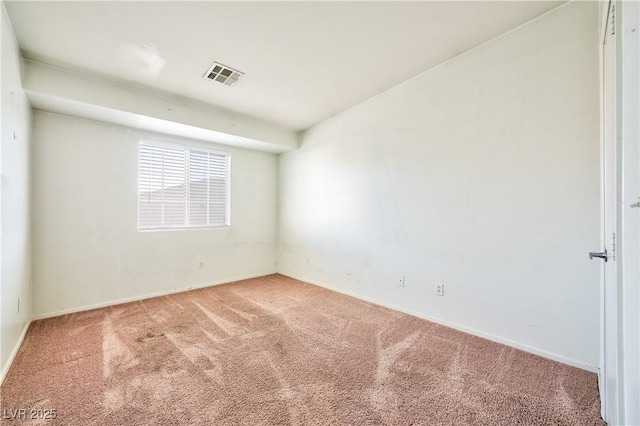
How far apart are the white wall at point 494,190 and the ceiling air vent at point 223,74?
5.24 feet

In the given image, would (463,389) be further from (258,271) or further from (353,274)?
(258,271)

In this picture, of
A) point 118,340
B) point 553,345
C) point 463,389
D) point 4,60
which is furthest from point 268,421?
point 4,60

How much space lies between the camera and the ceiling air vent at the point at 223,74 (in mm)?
2669

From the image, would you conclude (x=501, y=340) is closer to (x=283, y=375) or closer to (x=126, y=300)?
(x=283, y=375)

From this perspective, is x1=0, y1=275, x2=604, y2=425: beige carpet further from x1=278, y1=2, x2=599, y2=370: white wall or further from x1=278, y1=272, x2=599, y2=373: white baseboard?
x1=278, y1=2, x2=599, y2=370: white wall

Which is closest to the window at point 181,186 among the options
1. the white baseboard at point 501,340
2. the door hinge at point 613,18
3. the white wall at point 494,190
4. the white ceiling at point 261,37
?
the white ceiling at point 261,37

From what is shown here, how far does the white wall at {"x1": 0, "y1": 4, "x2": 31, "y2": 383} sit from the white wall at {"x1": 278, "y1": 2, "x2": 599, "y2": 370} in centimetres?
322

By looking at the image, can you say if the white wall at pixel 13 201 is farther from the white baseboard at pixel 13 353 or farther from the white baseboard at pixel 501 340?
the white baseboard at pixel 501 340

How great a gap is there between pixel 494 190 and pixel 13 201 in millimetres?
4035

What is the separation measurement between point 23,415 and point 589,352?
143 inches

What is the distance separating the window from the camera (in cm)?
362

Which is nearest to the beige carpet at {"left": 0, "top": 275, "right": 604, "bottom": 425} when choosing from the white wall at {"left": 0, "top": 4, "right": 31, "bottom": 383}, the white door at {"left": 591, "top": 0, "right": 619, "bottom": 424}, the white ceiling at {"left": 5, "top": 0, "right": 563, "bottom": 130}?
the white wall at {"left": 0, "top": 4, "right": 31, "bottom": 383}

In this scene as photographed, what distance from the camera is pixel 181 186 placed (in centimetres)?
395

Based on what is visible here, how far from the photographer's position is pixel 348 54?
247cm
